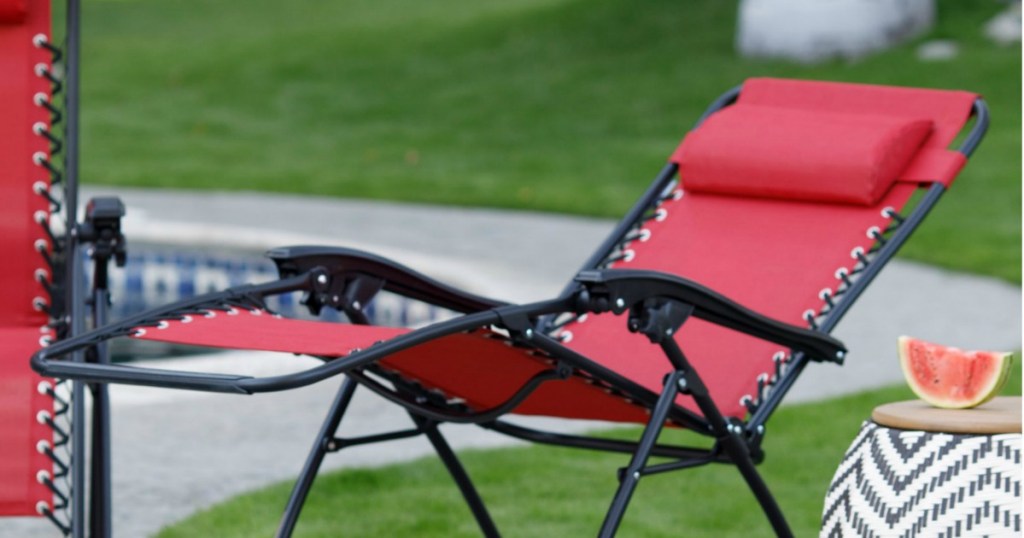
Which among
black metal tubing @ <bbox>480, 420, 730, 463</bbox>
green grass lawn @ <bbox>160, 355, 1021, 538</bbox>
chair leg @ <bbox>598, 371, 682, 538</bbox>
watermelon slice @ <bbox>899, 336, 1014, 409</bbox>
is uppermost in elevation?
watermelon slice @ <bbox>899, 336, 1014, 409</bbox>

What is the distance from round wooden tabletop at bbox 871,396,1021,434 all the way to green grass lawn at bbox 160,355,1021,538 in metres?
1.03

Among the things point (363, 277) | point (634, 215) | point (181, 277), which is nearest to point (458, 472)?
point (363, 277)

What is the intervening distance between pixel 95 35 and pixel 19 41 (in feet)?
59.9

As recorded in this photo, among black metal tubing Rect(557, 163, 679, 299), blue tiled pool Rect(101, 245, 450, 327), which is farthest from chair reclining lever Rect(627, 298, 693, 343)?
blue tiled pool Rect(101, 245, 450, 327)

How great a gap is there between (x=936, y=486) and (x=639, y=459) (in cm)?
46

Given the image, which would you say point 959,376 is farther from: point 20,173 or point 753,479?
point 20,173

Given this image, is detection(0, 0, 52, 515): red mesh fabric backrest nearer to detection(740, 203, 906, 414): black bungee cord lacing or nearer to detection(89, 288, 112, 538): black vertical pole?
detection(89, 288, 112, 538): black vertical pole

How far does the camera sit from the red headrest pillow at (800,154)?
144 inches

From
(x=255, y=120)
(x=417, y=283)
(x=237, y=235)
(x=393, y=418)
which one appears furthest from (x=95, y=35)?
(x=417, y=283)

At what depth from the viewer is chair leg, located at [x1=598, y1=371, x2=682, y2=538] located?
262cm

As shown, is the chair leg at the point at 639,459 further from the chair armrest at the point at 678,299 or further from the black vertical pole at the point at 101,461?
the black vertical pole at the point at 101,461

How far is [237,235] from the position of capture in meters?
8.44

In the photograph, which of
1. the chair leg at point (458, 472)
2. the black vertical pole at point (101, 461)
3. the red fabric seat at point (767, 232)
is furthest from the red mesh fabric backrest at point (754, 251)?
the black vertical pole at point (101, 461)

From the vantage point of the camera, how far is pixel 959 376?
2758mm
